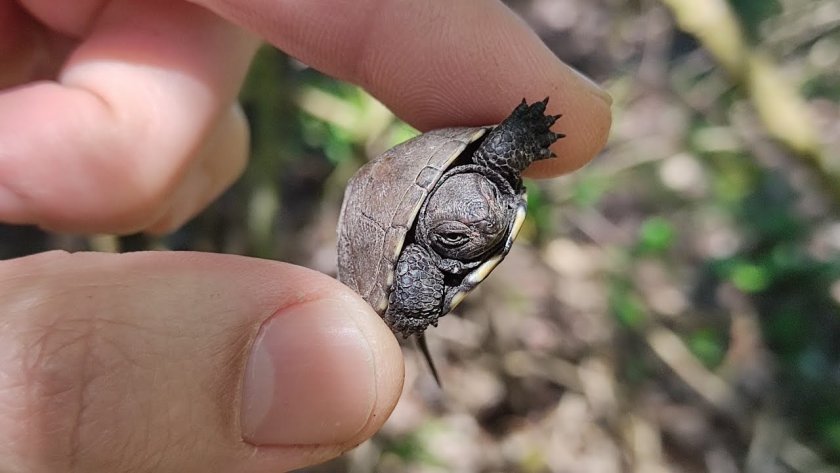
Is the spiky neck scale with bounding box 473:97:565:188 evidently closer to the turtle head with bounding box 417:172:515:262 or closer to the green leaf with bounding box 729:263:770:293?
the turtle head with bounding box 417:172:515:262

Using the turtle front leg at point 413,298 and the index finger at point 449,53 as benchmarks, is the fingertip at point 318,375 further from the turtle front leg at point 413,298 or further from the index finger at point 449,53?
the index finger at point 449,53

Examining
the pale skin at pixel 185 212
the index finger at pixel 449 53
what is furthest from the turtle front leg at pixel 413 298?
the index finger at pixel 449 53

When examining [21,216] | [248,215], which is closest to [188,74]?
[21,216]

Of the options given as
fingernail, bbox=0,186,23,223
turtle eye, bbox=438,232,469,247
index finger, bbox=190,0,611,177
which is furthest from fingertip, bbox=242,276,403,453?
fingernail, bbox=0,186,23,223

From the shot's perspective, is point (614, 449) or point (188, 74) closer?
point (188, 74)

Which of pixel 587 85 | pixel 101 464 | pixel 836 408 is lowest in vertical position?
pixel 836 408

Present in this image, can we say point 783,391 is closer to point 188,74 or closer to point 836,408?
point 836,408
